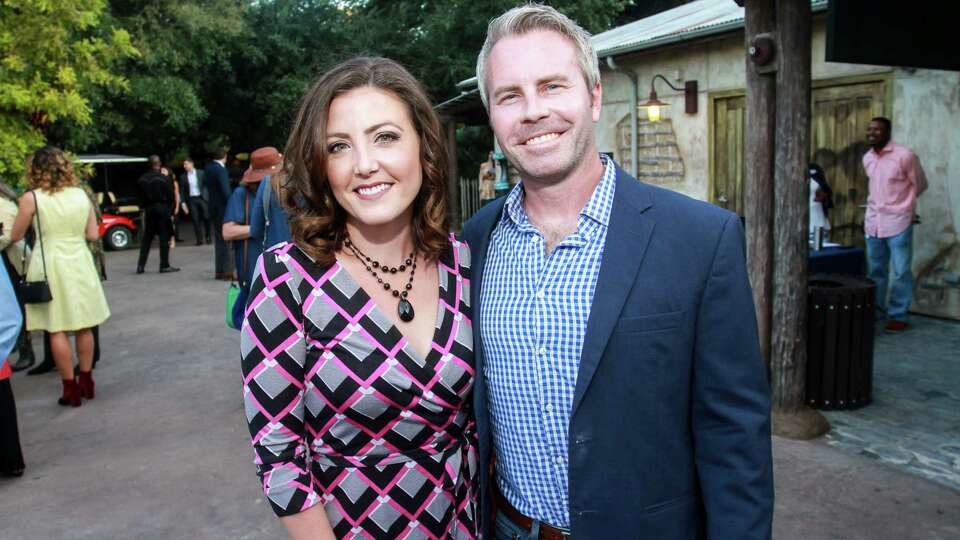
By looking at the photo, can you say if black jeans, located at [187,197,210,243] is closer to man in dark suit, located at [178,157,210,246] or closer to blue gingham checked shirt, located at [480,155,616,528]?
man in dark suit, located at [178,157,210,246]

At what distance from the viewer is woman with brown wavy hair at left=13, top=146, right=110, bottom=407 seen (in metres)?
6.27

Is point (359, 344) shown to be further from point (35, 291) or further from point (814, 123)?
point (814, 123)

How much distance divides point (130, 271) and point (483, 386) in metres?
14.5

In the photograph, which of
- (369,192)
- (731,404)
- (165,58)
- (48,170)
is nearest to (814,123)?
(48,170)

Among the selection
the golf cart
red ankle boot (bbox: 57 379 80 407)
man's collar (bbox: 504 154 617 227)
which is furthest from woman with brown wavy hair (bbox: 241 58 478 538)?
the golf cart

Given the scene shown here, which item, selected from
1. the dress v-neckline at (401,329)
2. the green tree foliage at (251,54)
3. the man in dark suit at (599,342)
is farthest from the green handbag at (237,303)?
the green tree foliage at (251,54)

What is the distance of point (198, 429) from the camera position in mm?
5785

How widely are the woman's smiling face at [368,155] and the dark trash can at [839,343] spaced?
4429mm

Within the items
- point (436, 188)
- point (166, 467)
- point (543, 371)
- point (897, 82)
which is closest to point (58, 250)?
point (166, 467)

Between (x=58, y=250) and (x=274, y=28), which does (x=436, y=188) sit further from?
(x=274, y=28)

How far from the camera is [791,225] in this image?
509cm

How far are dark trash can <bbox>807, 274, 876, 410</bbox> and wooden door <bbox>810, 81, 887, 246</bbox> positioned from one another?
12.7 feet

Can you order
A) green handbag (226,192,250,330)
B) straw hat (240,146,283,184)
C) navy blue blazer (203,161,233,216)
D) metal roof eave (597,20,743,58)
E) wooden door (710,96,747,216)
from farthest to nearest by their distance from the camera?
navy blue blazer (203,161,233,216) < wooden door (710,96,747,216) < metal roof eave (597,20,743,58) < straw hat (240,146,283,184) < green handbag (226,192,250,330)

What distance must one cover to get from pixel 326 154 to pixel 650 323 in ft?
3.03
